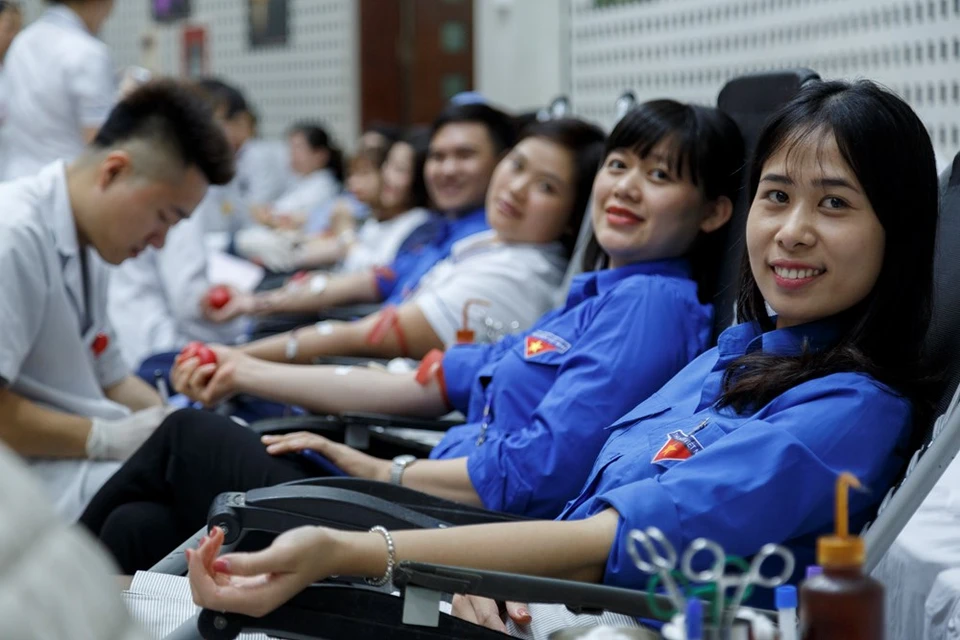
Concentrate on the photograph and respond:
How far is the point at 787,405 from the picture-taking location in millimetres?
1496

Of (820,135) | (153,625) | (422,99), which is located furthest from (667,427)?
(422,99)

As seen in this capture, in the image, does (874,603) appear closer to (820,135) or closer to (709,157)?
(820,135)

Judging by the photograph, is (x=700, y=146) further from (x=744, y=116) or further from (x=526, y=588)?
(x=526, y=588)

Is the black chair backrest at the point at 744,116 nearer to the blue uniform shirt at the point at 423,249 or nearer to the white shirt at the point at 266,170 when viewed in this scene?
the blue uniform shirt at the point at 423,249

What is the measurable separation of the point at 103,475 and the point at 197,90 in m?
0.88

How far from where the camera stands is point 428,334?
3.07m

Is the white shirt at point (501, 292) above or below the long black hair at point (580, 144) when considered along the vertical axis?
below

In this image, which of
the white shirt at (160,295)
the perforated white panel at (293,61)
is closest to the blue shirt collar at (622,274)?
the white shirt at (160,295)

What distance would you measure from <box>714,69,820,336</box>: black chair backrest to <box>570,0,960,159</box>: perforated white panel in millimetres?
659

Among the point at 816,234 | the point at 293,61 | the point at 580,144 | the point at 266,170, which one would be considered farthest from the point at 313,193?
the point at 816,234

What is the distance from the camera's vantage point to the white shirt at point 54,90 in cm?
438

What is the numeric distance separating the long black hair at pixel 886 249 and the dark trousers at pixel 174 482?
90 centimetres

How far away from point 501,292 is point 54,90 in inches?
92.0

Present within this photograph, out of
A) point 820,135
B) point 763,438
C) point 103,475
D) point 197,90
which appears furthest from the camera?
point 197,90
